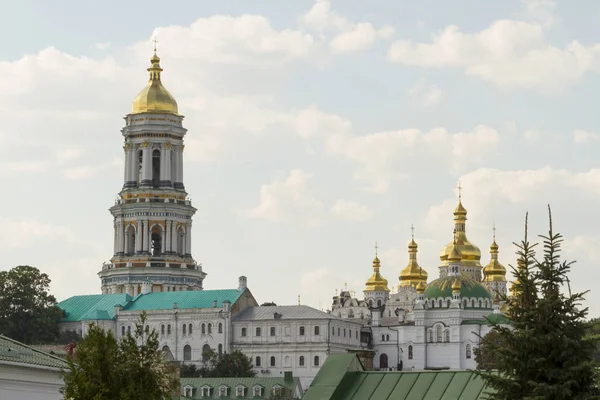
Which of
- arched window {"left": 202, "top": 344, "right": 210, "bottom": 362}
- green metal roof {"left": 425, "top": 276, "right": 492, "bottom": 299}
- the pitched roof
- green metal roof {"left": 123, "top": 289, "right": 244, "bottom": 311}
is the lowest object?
arched window {"left": 202, "top": 344, "right": 210, "bottom": 362}

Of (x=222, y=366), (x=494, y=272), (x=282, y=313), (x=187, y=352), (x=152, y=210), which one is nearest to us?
(x=222, y=366)

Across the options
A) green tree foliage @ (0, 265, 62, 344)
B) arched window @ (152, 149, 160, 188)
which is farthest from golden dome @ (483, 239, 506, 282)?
green tree foliage @ (0, 265, 62, 344)

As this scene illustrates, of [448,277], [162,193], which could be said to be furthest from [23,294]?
[448,277]

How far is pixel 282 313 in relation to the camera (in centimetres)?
14362

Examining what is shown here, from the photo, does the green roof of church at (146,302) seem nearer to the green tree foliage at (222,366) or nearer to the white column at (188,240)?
the white column at (188,240)

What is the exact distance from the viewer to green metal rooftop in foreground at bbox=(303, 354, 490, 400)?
3562 centimetres

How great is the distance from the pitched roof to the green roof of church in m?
1.70

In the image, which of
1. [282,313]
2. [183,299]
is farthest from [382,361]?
[183,299]

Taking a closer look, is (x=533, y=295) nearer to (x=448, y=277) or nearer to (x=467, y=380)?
(x=467, y=380)

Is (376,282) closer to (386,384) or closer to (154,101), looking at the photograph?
(154,101)

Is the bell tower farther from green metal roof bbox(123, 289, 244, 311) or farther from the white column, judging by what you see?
green metal roof bbox(123, 289, 244, 311)

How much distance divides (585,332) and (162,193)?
125820 millimetres

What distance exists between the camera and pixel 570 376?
2711 cm

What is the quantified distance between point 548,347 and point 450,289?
122 meters
